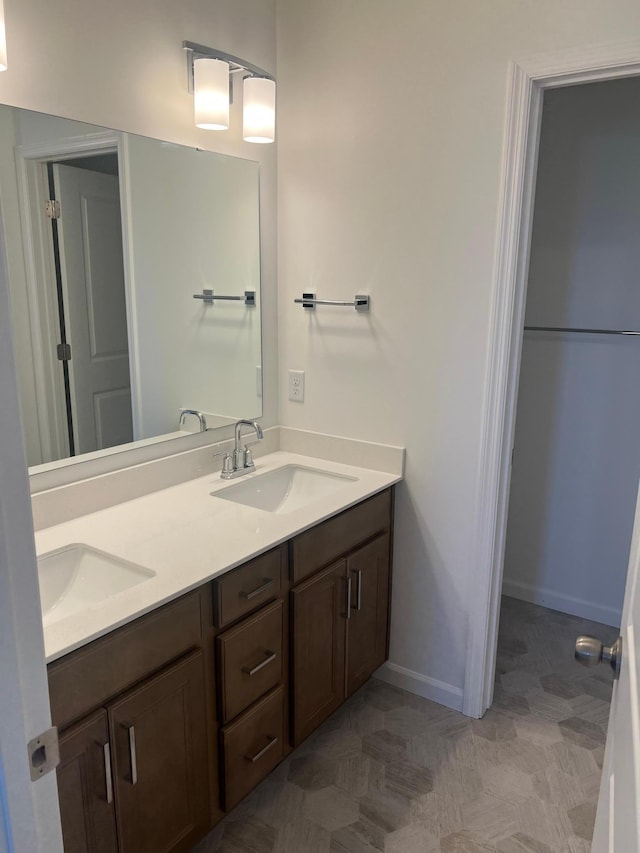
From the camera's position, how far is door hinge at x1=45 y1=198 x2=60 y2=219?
1.65 meters

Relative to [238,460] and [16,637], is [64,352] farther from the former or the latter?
[16,637]

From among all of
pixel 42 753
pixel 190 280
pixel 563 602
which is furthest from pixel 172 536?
pixel 563 602

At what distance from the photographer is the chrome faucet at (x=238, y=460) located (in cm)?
219

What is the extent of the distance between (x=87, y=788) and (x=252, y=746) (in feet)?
1.77

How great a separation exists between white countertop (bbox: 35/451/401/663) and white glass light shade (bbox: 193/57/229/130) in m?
1.13

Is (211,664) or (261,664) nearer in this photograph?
(211,664)

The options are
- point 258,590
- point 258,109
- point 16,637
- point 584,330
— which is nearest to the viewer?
point 16,637

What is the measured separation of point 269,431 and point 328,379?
319 mm

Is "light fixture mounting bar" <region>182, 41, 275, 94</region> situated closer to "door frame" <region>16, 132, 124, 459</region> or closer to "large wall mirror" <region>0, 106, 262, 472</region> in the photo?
"large wall mirror" <region>0, 106, 262, 472</region>

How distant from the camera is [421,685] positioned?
2.38 m

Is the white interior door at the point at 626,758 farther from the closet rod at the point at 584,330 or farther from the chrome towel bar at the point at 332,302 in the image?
the closet rod at the point at 584,330

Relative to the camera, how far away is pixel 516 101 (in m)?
1.85

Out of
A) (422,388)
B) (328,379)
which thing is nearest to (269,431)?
(328,379)

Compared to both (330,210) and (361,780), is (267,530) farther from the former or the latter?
(330,210)
